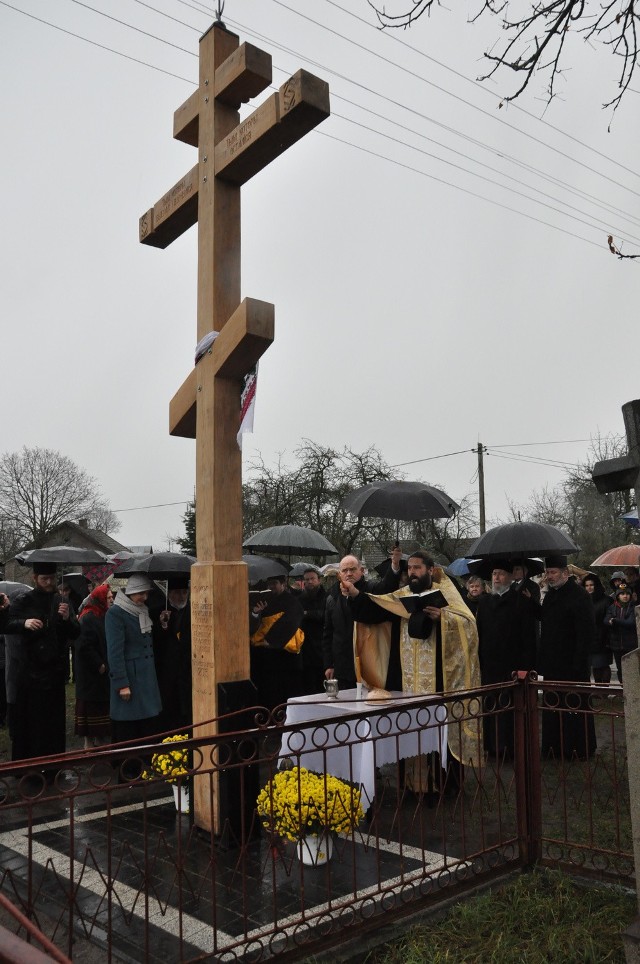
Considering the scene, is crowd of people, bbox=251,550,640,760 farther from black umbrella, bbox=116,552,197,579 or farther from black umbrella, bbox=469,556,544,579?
black umbrella, bbox=116,552,197,579

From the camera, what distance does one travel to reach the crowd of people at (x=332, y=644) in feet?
20.9

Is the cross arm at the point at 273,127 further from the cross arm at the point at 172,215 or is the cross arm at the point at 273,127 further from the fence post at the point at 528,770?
the fence post at the point at 528,770

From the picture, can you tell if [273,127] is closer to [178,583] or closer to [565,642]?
[178,583]

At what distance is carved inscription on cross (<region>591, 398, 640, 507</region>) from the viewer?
3432 millimetres

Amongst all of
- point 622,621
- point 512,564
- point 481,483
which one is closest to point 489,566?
point 512,564

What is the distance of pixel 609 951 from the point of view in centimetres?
358

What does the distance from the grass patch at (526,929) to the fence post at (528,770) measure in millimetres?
278

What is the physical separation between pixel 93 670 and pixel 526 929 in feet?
18.1

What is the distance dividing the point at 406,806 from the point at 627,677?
3.14m

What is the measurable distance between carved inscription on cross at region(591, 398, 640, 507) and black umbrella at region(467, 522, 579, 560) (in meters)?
4.15

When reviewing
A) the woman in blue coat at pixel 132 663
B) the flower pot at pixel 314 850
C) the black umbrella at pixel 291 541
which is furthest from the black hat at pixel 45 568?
the flower pot at pixel 314 850

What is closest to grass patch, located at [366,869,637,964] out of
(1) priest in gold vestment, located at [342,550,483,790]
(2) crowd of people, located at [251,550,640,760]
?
(2) crowd of people, located at [251,550,640,760]

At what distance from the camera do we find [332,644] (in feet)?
26.2

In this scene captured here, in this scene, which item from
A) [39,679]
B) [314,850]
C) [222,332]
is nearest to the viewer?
[314,850]
